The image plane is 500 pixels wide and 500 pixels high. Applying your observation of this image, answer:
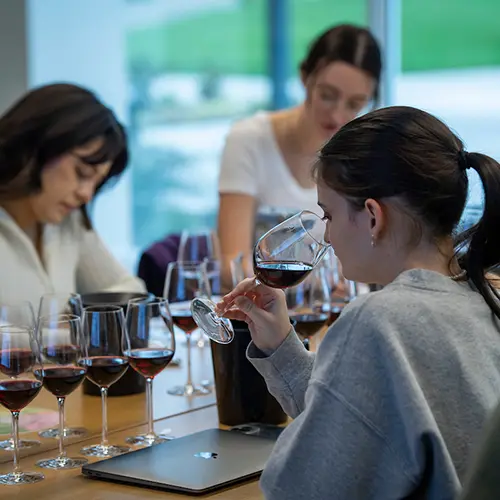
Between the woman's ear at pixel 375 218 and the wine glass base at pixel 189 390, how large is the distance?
78 cm

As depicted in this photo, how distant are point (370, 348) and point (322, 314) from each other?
3.13 feet

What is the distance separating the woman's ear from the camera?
4.32 feet

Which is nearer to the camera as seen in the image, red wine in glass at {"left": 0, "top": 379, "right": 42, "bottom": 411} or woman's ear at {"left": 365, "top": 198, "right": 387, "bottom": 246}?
woman's ear at {"left": 365, "top": 198, "right": 387, "bottom": 246}

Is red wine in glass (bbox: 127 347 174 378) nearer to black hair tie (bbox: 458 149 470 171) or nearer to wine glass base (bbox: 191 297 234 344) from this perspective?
wine glass base (bbox: 191 297 234 344)

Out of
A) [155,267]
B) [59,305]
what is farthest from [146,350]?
[155,267]

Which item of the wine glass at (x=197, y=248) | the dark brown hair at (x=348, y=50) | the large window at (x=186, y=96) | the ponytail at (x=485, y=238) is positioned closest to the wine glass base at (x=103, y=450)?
the ponytail at (x=485, y=238)

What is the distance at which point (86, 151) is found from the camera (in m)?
2.77

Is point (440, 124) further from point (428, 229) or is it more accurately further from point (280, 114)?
point (280, 114)

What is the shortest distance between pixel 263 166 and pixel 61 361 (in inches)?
78.0

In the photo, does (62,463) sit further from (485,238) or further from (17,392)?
(485,238)

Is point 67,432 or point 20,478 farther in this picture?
point 67,432

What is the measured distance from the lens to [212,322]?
64.9 inches

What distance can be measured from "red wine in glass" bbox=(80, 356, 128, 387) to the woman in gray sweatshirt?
1.44 feet

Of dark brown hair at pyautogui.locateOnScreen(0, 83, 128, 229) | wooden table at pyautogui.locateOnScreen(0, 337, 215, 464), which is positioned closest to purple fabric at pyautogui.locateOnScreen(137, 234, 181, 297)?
dark brown hair at pyautogui.locateOnScreen(0, 83, 128, 229)
